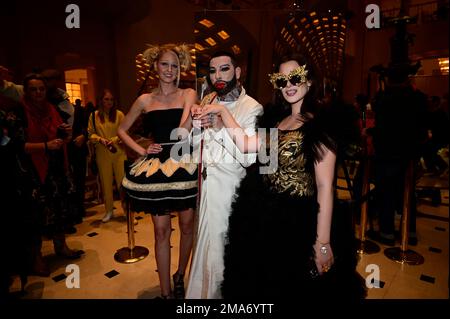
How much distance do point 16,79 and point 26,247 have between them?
361 cm

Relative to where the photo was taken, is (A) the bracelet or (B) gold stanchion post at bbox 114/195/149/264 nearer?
(A) the bracelet

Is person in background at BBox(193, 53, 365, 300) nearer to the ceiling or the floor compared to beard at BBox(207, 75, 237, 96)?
nearer to the floor

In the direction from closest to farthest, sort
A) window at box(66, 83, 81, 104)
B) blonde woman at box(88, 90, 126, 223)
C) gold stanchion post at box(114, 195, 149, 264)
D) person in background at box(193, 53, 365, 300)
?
person in background at box(193, 53, 365, 300) < gold stanchion post at box(114, 195, 149, 264) < window at box(66, 83, 81, 104) < blonde woman at box(88, 90, 126, 223)

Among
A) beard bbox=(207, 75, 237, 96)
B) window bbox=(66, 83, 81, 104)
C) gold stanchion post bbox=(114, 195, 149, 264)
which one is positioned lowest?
gold stanchion post bbox=(114, 195, 149, 264)

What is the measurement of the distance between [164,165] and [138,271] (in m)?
1.42

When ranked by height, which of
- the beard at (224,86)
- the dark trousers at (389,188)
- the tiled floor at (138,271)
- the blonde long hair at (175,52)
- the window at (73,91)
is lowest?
the tiled floor at (138,271)

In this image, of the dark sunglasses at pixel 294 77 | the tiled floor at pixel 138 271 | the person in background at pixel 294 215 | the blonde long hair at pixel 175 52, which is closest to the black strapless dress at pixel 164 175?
the blonde long hair at pixel 175 52

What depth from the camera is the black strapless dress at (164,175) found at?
6.93ft

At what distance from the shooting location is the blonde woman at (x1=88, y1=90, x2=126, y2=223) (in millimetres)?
3883

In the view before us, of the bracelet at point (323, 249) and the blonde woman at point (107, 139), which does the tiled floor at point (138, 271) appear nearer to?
the blonde woman at point (107, 139)

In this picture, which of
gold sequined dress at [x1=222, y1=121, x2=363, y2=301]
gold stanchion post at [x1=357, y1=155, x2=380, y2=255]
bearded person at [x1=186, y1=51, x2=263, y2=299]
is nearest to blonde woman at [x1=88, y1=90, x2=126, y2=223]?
bearded person at [x1=186, y1=51, x2=263, y2=299]

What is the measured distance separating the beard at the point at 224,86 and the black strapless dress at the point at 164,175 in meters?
0.43

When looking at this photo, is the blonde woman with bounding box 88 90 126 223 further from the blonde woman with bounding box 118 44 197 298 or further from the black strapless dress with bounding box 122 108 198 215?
the black strapless dress with bounding box 122 108 198 215

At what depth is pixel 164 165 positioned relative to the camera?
7.14 ft
